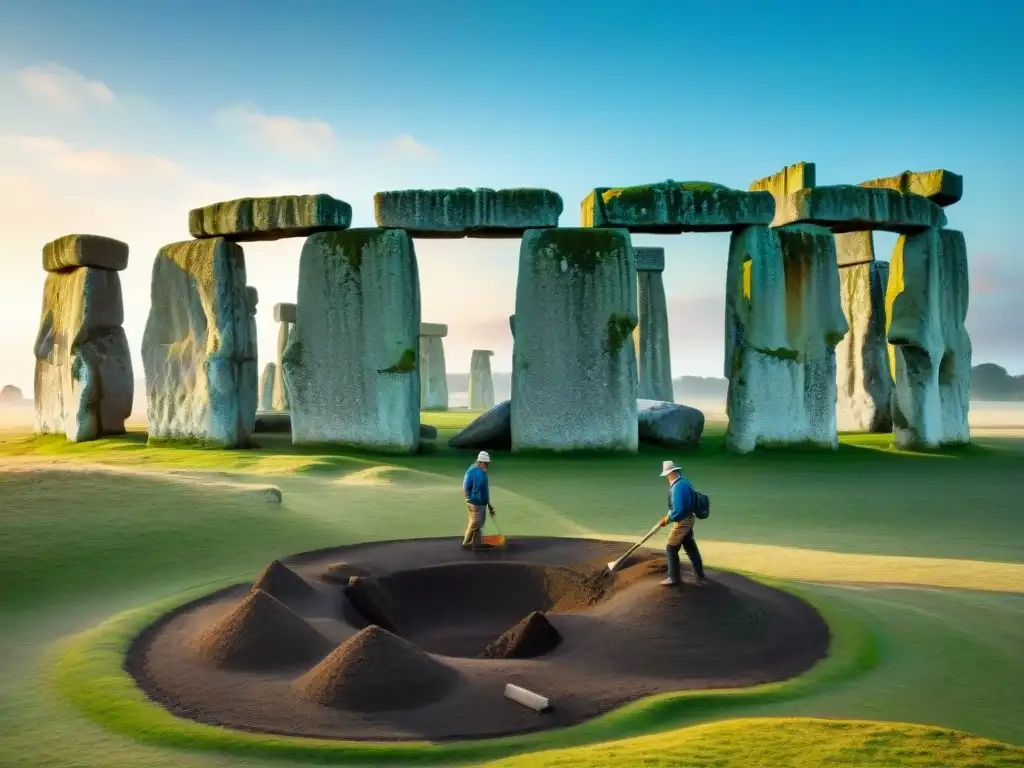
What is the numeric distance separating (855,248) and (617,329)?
8.53 meters

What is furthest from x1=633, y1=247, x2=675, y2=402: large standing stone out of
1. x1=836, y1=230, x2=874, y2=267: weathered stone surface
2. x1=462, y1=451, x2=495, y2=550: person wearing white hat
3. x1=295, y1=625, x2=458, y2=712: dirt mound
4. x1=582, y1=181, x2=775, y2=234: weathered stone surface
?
x1=295, y1=625, x2=458, y2=712: dirt mound

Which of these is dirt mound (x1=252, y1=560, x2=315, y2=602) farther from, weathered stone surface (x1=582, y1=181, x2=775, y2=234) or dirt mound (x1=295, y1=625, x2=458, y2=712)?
weathered stone surface (x1=582, y1=181, x2=775, y2=234)

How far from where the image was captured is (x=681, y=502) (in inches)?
231

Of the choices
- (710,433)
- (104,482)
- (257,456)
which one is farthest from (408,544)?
(710,433)

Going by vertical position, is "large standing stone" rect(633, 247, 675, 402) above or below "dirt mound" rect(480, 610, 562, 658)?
above

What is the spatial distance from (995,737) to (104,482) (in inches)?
308

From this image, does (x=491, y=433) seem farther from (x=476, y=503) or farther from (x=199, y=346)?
(x=476, y=503)

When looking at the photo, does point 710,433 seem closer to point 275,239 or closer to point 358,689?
point 275,239

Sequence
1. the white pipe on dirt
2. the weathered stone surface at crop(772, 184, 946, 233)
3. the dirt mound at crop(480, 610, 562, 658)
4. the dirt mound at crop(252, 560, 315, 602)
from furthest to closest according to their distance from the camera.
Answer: the weathered stone surface at crop(772, 184, 946, 233) < the dirt mound at crop(252, 560, 315, 602) < the dirt mound at crop(480, 610, 562, 658) < the white pipe on dirt

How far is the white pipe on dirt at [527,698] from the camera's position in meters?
4.16

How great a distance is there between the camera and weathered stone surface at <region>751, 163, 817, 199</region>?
52.7ft

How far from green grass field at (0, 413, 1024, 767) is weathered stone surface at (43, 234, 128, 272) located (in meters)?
3.98

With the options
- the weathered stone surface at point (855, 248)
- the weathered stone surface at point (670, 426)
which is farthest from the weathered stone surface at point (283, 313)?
the weathered stone surface at point (855, 248)

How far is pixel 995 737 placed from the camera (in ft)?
12.9
